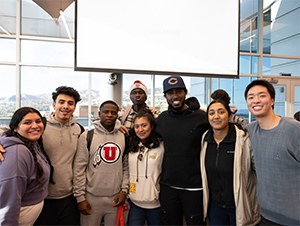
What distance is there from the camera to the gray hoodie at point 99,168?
1868 mm

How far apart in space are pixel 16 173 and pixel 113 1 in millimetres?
2831

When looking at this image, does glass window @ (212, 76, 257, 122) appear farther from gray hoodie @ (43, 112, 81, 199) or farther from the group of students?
gray hoodie @ (43, 112, 81, 199)

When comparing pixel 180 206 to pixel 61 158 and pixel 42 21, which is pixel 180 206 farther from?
pixel 42 21

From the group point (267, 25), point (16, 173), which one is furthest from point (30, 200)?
point (267, 25)

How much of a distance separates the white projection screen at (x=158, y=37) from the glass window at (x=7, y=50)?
3.00m

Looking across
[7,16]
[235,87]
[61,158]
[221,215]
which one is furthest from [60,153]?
[235,87]

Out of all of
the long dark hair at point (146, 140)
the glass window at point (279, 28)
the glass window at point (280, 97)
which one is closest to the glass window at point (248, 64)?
the glass window at point (279, 28)

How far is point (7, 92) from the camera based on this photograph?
15.9 ft

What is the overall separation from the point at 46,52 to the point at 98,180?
4455 millimetres

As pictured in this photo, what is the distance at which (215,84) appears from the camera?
19.0 feet

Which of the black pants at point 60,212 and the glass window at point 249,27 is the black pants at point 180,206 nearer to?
the black pants at point 60,212

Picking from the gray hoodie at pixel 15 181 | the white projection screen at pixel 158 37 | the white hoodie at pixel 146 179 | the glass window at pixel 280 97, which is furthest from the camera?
the glass window at pixel 280 97

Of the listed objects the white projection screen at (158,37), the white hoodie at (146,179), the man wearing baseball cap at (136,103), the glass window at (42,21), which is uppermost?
the glass window at (42,21)

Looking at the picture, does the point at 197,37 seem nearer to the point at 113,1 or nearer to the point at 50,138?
the point at 113,1
